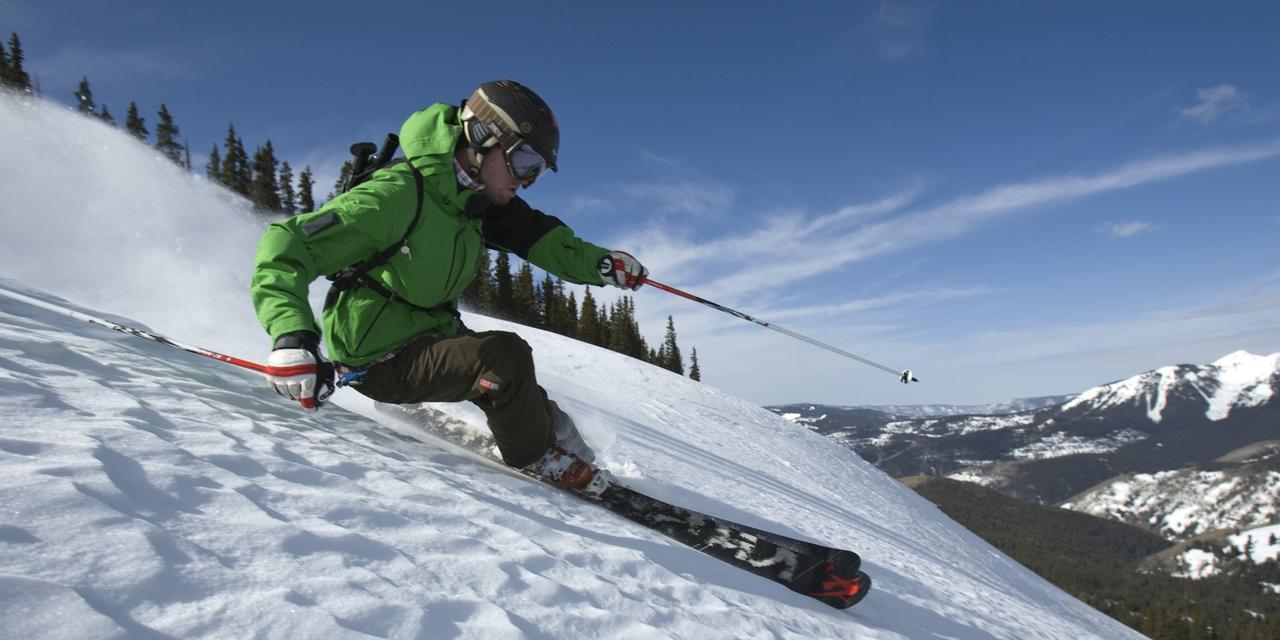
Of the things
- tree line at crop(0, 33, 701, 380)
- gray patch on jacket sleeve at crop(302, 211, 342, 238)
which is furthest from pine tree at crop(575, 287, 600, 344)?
gray patch on jacket sleeve at crop(302, 211, 342, 238)

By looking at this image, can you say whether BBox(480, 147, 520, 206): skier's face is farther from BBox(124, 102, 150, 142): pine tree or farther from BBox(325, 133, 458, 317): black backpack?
BBox(124, 102, 150, 142): pine tree

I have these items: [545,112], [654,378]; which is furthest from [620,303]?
[545,112]

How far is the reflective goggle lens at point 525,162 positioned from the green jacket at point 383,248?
348mm

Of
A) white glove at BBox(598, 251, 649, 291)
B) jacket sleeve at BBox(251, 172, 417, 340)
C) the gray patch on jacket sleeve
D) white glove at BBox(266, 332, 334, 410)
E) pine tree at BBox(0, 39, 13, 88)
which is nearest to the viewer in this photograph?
white glove at BBox(266, 332, 334, 410)

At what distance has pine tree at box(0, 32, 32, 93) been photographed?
56325mm

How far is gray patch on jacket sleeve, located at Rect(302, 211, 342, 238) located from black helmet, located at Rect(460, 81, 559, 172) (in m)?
1.17

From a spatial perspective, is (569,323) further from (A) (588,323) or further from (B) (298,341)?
(B) (298,341)

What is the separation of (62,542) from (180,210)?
21532 mm

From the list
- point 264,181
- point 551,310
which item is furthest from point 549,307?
point 264,181

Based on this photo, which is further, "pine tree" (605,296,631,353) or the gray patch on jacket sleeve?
"pine tree" (605,296,631,353)

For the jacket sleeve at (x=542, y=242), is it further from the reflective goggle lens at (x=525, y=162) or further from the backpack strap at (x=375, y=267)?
the backpack strap at (x=375, y=267)

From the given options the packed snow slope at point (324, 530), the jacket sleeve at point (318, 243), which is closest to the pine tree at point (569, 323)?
the packed snow slope at point (324, 530)

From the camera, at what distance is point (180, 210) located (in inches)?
762

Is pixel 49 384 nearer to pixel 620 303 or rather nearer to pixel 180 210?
pixel 180 210
